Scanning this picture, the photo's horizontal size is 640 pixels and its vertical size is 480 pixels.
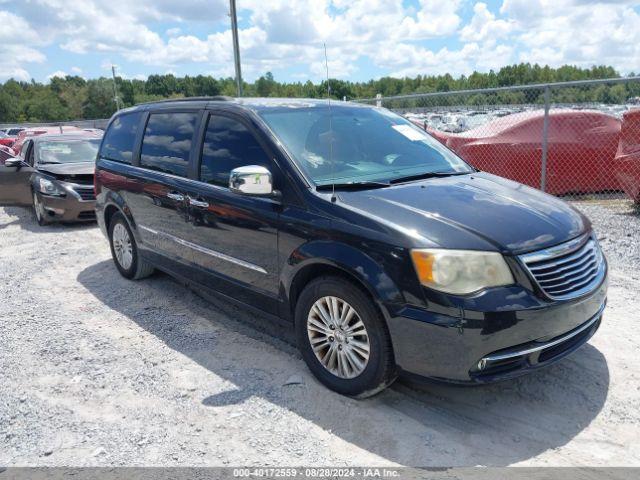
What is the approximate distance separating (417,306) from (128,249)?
12.9 ft

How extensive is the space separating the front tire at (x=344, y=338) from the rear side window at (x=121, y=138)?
3.03 metres

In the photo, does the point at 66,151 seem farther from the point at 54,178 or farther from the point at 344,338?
the point at 344,338

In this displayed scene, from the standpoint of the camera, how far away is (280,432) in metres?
3.17

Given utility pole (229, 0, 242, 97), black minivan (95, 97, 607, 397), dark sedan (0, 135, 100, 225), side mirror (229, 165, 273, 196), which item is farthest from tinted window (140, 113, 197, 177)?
utility pole (229, 0, 242, 97)

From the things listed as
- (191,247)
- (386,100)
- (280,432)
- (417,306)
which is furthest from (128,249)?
(386,100)

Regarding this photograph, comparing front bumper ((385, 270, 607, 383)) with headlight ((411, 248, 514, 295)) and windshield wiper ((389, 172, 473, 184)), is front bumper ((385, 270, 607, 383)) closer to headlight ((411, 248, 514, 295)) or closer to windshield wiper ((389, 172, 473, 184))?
headlight ((411, 248, 514, 295))

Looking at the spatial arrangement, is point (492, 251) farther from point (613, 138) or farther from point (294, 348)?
point (613, 138)

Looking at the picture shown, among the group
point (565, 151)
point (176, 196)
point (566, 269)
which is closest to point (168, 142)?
point (176, 196)

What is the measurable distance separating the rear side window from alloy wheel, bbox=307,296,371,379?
3.08 m

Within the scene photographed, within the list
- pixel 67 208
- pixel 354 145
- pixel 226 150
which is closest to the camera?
pixel 354 145

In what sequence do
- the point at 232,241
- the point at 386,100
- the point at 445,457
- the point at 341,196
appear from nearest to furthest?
1. the point at 445,457
2. the point at 341,196
3. the point at 232,241
4. the point at 386,100

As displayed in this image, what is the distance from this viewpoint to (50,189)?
906 cm

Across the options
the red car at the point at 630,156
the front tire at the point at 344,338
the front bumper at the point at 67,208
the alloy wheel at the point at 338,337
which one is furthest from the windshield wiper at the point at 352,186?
the front bumper at the point at 67,208

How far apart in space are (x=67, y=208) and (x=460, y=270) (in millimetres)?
7741
